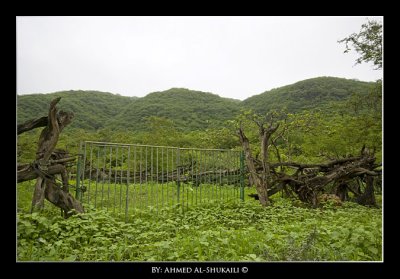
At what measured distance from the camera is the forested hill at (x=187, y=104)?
25.8 m

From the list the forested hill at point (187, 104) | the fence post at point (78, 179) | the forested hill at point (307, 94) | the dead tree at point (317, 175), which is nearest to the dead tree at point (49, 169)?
the fence post at point (78, 179)

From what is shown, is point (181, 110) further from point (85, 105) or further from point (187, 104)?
point (85, 105)

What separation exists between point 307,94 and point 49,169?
88.8 ft

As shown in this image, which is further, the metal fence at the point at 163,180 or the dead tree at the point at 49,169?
the metal fence at the point at 163,180

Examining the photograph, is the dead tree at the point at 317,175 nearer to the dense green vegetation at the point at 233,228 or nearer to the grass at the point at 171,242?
the dense green vegetation at the point at 233,228

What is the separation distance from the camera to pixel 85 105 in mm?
27547

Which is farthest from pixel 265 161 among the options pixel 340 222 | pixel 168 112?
pixel 168 112

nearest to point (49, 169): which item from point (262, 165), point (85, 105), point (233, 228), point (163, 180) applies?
point (233, 228)

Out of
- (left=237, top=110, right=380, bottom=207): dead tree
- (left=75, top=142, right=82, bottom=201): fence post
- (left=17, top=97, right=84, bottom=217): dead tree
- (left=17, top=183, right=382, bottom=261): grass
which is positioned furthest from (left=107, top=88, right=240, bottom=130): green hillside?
(left=17, top=183, right=382, bottom=261): grass

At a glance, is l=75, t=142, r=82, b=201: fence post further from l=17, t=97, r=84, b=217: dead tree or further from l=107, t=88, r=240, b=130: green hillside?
l=107, t=88, r=240, b=130: green hillside

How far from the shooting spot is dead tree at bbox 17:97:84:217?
4.67 m
